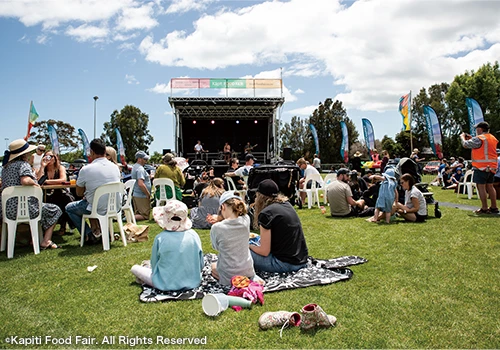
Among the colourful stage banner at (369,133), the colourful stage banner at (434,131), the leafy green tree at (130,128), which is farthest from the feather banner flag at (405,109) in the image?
the leafy green tree at (130,128)

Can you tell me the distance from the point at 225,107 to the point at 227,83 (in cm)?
117

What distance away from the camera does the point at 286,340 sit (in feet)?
7.52

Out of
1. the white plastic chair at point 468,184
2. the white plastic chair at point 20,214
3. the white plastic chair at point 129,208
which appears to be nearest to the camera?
the white plastic chair at point 20,214

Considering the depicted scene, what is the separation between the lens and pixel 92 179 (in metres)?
4.84

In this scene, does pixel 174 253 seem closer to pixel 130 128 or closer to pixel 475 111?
pixel 475 111

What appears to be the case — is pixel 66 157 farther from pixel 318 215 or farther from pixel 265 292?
pixel 265 292

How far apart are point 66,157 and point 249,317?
41360mm

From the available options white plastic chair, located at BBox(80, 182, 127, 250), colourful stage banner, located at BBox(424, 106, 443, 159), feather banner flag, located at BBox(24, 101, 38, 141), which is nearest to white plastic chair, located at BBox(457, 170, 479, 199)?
colourful stage banner, located at BBox(424, 106, 443, 159)

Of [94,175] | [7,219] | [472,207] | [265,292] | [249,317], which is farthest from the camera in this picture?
[472,207]

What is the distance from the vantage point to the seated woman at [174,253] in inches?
124

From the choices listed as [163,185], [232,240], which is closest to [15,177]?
[163,185]

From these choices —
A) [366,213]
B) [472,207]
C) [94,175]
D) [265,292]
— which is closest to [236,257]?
[265,292]

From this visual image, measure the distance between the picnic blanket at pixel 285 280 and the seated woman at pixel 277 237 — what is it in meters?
0.09

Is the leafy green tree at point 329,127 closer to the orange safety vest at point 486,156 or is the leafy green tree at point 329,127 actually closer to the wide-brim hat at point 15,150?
the orange safety vest at point 486,156
